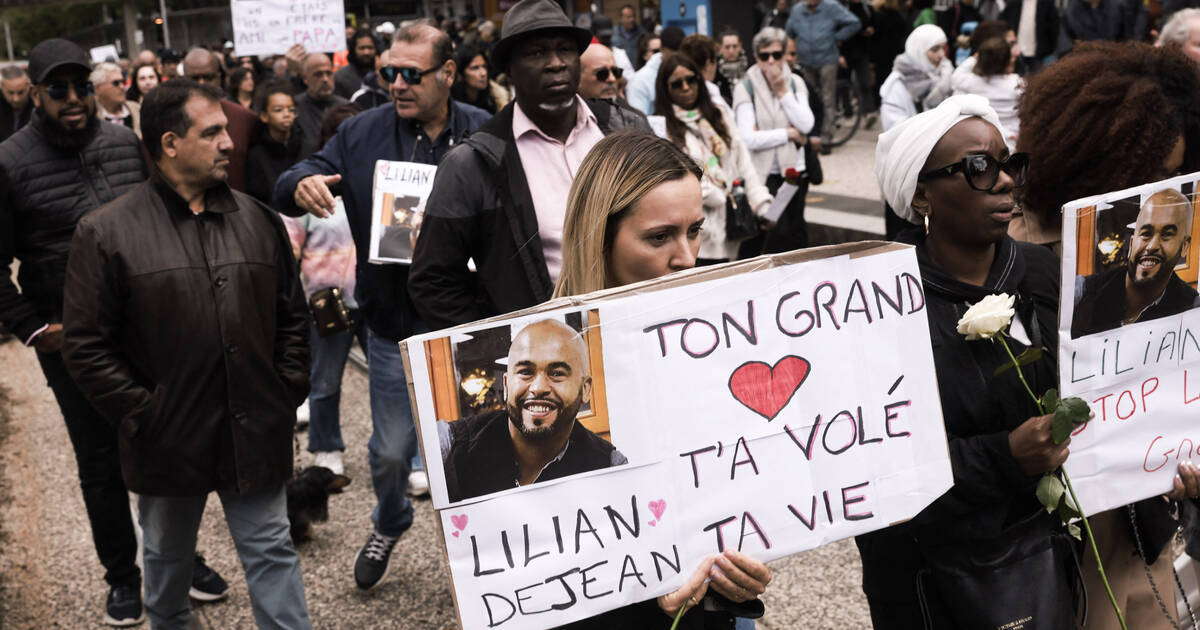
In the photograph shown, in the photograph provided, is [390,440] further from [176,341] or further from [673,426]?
[673,426]

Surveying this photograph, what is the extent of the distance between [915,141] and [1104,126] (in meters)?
0.75

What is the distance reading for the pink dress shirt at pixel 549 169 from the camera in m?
3.38

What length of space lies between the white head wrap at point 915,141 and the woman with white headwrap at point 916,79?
5.66m

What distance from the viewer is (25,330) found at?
14.2 ft

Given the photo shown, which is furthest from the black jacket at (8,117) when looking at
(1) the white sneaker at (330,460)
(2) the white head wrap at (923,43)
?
(2) the white head wrap at (923,43)

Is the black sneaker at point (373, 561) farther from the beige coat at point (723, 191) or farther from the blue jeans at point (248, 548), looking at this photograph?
the beige coat at point (723, 191)

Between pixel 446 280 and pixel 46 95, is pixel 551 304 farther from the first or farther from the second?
pixel 46 95

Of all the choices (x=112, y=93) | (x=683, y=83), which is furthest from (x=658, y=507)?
(x=112, y=93)

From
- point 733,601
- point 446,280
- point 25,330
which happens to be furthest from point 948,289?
point 25,330

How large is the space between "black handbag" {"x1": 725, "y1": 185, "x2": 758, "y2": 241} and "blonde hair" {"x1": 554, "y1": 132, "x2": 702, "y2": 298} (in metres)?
4.27

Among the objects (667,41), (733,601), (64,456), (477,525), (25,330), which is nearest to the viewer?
(477,525)

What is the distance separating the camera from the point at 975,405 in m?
2.46

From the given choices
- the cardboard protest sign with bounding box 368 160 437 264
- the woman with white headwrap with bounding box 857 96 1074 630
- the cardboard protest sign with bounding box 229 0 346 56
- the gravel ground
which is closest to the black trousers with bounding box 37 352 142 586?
the gravel ground

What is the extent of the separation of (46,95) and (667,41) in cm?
762
